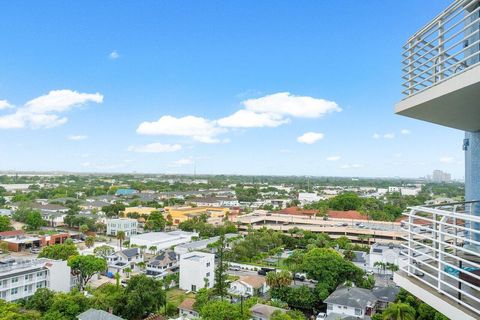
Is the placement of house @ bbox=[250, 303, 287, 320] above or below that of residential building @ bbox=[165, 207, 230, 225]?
below

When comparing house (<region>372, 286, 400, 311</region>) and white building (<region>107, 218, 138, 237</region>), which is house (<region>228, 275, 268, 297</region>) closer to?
house (<region>372, 286, 400, 311</region>)

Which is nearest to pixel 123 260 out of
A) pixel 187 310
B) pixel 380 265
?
pixel 187 310

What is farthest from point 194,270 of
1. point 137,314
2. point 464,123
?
point 464,123

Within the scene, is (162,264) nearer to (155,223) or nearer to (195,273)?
(195,273)

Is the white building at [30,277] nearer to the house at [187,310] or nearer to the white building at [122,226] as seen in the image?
the house at [187,310]

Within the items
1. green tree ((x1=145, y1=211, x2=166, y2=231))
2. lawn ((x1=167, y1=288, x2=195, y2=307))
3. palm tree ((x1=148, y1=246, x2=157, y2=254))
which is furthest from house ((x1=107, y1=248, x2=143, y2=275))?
green tree ((x1=145, y1=211, x2=166, y2=231))

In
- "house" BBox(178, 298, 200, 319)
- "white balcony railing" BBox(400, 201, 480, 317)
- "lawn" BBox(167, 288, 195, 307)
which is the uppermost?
"white balcony railing" BBox(400, 201, 480, 317)

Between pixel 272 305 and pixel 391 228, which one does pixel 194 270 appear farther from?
pixel 391 228
